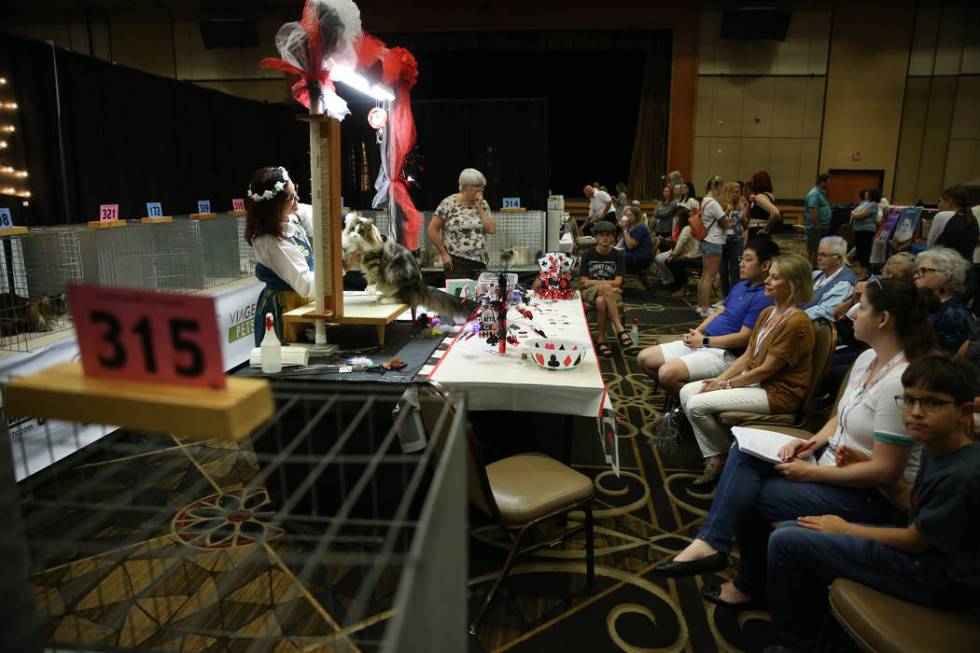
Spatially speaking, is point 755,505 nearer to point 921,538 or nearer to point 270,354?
point 921,538

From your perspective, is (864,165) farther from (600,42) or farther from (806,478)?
A: (806,478)

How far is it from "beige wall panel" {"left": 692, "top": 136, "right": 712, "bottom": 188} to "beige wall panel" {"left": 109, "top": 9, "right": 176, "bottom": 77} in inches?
431

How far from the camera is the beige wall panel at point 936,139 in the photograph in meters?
12.4

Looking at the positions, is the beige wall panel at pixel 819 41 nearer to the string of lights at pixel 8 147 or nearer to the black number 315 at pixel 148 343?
the string of lights at pixel 8 147

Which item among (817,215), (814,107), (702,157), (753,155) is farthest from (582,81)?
(817,215)

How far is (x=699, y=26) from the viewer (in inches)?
494

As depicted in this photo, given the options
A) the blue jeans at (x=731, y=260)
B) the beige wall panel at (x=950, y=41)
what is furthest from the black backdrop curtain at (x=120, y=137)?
the beige wall panel at (x=950, y=41)

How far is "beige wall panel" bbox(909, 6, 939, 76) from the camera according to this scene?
12062mm

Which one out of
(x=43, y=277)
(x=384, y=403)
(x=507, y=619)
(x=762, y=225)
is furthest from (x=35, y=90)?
(x=762, y=225)

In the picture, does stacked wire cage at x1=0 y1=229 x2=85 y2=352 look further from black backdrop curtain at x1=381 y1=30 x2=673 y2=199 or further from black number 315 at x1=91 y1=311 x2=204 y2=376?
black backdrop curtain at x1=381 y1=30 x2=673 y2=199

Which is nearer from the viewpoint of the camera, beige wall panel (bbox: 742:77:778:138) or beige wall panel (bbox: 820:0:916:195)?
beige wall panel (bbox: 820:0:916:195)

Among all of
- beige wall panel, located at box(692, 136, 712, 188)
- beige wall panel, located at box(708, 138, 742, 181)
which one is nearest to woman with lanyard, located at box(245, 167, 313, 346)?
beige wall panel, located at box(692, 136, 712, 188)

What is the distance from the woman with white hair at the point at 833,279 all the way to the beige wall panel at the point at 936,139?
11257 mm

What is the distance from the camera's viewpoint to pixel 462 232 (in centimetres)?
511
